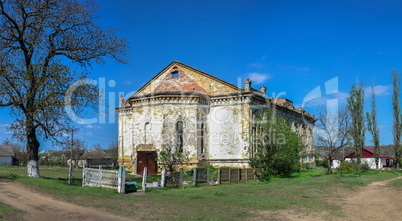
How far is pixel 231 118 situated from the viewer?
33594mm

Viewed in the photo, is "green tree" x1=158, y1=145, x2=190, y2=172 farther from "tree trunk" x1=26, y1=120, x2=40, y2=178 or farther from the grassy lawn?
the grassy lawn

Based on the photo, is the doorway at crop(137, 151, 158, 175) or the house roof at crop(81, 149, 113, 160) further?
the house roof at crop(81, 149, 113, 160)

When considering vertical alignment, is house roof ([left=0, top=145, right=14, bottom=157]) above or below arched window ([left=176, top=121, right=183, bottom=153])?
below

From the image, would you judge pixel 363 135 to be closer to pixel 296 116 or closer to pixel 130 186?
pixel 296 116

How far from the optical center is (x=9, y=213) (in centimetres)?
1118

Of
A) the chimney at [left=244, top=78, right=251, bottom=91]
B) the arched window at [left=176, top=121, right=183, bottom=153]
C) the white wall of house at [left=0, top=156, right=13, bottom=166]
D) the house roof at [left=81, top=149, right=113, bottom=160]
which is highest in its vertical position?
the chimney at [left=244, top=78, right=251, bottom=91]

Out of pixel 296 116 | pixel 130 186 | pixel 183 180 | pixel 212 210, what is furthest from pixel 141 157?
pixel 296 116

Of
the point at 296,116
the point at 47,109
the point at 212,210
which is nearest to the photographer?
the point at 212,210

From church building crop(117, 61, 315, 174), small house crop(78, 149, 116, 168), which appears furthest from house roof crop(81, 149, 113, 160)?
church building crop(117, 61, 315, 174)

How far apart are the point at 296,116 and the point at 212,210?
36954 millimetres

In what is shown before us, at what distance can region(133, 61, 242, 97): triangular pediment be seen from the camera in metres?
33.8

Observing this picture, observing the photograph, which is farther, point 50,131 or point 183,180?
point 183,180

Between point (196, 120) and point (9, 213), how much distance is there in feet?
72.4

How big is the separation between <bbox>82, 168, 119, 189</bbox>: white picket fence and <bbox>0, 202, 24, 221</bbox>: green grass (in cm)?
776
